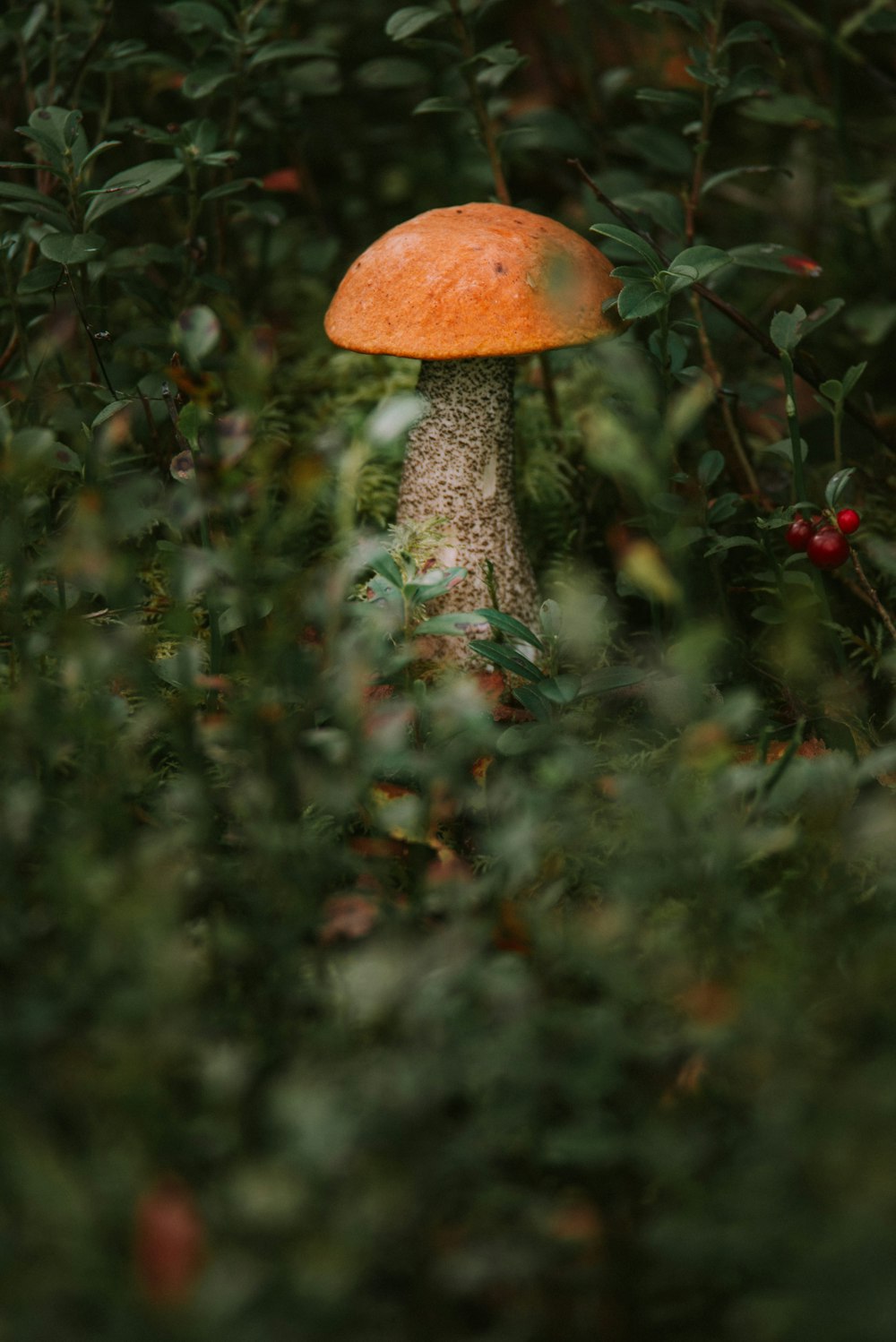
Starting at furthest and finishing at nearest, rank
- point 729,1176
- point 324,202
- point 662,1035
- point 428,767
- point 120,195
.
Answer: point 324,202, point 120,195, point 428,767, point 662,1035, point 729,1176

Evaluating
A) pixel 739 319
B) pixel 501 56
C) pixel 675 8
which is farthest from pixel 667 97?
pixel 739 319

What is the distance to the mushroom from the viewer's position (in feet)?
4.55

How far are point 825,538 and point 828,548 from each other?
0.05 feet

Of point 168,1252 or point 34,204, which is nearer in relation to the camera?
point 168,1252

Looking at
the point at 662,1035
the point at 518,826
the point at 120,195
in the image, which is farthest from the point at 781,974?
the point at 120,195

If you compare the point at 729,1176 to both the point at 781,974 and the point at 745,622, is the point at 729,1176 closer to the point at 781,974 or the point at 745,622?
the point at 781,974

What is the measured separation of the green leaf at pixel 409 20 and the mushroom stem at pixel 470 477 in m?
0.53

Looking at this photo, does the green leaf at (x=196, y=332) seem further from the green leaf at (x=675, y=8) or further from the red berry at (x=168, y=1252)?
the green leaf at (x=675, y=8)

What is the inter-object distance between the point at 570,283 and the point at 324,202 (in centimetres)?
185

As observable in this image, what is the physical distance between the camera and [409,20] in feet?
5.58

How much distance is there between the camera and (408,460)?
1.77m

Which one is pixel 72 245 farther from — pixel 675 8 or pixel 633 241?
pixel 675 8

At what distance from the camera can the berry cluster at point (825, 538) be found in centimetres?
135

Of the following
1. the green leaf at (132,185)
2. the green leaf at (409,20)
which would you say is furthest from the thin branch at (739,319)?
the green leaf at (132,185)
